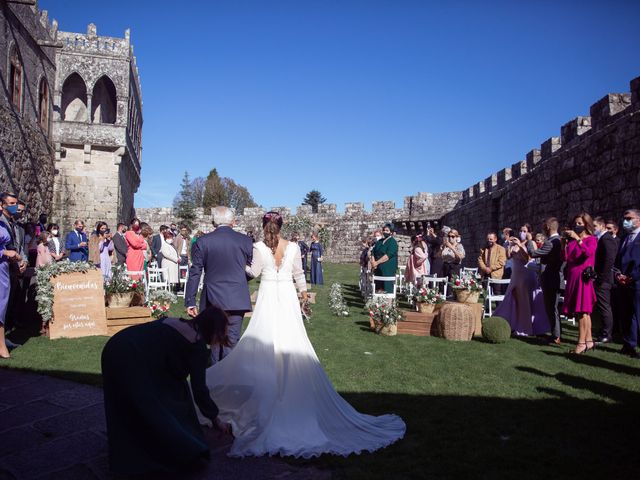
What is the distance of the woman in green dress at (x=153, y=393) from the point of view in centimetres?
289

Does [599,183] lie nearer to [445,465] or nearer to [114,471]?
[445,465]

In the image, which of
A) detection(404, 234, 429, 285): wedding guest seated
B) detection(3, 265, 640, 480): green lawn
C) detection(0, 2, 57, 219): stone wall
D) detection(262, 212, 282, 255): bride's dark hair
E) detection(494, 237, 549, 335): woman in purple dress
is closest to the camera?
detection(3, 265, 640, 480): green lawn

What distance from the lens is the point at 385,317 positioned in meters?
8.24

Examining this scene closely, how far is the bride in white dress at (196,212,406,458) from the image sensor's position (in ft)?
11.8

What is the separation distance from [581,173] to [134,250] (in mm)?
10050

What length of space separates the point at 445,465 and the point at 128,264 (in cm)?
888

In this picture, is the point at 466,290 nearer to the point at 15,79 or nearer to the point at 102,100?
the point at 15,79

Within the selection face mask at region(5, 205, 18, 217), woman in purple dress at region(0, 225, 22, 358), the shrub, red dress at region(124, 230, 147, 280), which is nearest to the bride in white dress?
woman in purple dress at region(0, 225, 22, 358)

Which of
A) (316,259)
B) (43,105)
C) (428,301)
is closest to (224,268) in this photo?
(428,301)

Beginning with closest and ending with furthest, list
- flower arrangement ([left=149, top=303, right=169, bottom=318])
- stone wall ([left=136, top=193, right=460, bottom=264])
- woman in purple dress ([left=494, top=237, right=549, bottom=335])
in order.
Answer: flower arrangement ([left=149, top=303, right=169, bottom=318]), woman in purple dress ([left=494, top=237, right=549, bottom=335]), stone wall ([left=136, top=193, right=460, bottom=264])

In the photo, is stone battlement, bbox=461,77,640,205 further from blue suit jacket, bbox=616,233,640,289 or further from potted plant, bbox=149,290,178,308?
potted plant, bbox=149,290,178,308

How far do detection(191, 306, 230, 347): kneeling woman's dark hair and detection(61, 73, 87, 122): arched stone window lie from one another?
20.1 meters

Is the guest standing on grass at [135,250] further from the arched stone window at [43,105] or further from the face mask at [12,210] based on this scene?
the arched stone window at [43,105]

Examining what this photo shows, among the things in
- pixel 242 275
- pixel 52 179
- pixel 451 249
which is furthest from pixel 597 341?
pixel 52 179
